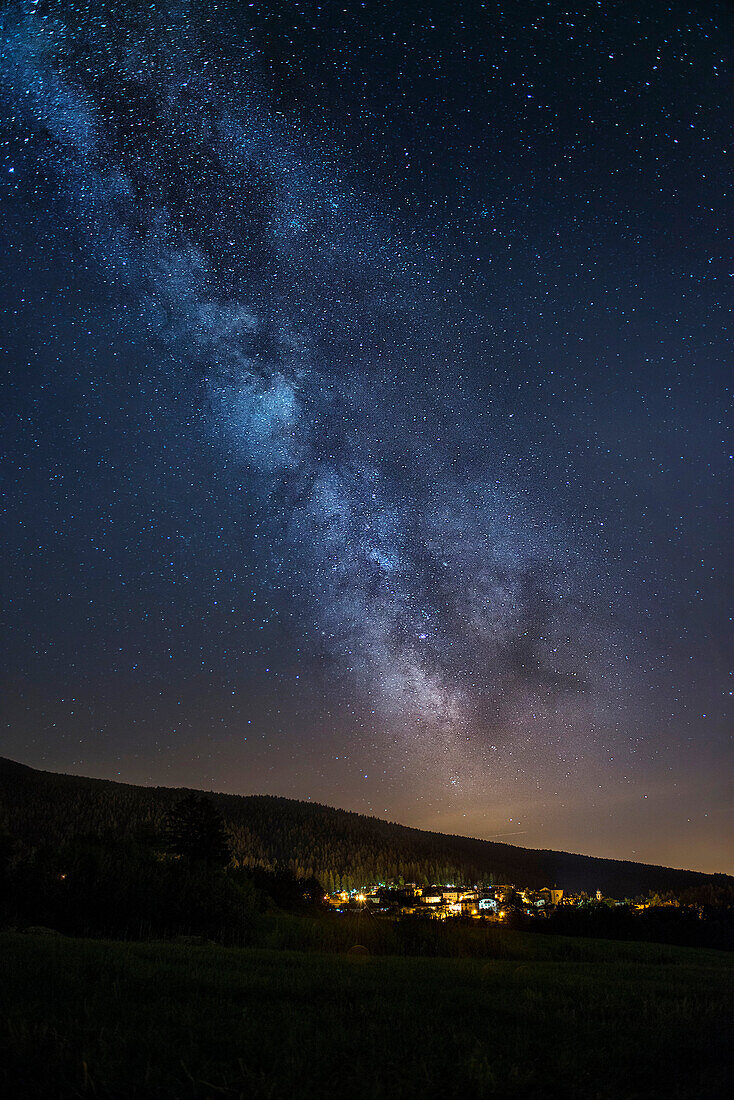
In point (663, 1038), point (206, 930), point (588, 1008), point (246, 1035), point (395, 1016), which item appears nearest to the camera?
point (246, 1035)

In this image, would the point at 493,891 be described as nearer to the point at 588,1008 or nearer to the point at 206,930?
the point at 206,930

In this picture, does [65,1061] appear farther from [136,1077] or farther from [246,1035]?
[246,1035]

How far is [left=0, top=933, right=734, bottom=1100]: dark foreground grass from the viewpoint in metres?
4.90

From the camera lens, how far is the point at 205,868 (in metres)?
27.7

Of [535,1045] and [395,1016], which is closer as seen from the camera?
[535,1045]

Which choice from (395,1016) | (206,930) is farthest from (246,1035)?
(206,930)

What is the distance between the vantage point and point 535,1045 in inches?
247

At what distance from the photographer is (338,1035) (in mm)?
6195

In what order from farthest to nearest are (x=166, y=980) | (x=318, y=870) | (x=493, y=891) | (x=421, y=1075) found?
(x=318, y=870) < (x=493, y=891) < (x=166, y=980) < (x=421, y=1075)

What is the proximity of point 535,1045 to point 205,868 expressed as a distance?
2463 centimetres

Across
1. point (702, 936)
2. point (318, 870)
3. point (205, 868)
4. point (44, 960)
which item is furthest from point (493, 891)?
point (44, 960)

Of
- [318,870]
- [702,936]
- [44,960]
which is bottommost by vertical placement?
[318,870]

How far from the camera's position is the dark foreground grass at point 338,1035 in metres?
4.90

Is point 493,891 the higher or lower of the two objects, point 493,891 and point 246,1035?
the lower
